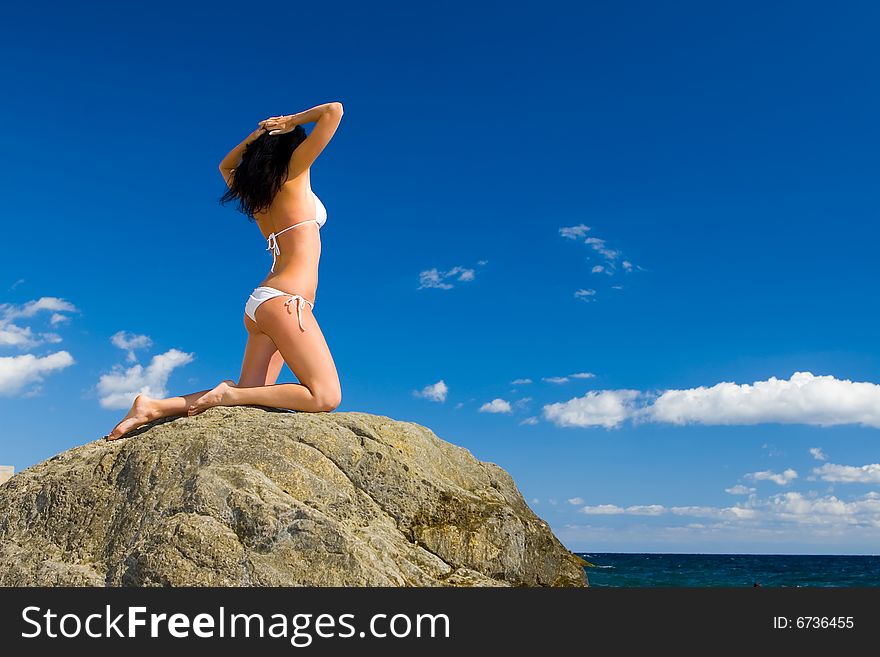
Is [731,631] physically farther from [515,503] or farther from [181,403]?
[181,403]

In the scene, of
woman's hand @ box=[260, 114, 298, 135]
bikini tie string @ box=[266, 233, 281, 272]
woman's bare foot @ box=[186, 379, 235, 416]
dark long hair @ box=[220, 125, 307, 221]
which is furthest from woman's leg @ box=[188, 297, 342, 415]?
woman's hand @ box=[260, 114, 298, 135]

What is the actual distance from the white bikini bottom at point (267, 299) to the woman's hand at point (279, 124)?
1.45 meters

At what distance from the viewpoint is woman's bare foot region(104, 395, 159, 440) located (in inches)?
278

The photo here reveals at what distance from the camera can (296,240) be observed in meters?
7.52

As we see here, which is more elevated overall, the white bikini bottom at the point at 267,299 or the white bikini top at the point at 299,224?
the white bikini top at the point at 299,224

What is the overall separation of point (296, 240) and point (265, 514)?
2925 mm

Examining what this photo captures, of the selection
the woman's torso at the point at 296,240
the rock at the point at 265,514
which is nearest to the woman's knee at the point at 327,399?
the rock at the point at 265,514

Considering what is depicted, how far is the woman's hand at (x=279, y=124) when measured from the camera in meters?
7.50

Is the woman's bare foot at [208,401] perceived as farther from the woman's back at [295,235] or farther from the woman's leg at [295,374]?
the woman's back at [295,235]

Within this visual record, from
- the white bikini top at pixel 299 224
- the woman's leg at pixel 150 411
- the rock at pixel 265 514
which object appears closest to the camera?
the rock at pixel 265 514

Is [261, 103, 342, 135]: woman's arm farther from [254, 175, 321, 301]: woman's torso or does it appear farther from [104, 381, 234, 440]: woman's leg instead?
[104, 381, 234, 440]: woman's leg

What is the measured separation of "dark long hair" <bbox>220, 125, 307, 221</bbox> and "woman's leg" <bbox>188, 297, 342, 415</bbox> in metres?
1.05

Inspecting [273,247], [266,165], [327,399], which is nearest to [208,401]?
[327,399]

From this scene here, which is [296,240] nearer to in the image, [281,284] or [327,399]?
[281,284]
